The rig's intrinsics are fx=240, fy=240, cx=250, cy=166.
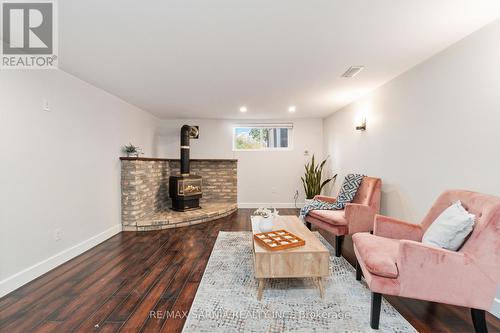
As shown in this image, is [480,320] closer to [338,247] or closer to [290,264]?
[290,264]

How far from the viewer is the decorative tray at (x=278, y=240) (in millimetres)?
2039

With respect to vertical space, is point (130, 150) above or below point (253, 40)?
below

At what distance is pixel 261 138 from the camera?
19.4ft

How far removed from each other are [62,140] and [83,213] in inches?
38.4

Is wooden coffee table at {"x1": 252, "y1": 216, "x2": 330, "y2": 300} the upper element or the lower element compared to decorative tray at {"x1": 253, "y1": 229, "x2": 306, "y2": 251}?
lower

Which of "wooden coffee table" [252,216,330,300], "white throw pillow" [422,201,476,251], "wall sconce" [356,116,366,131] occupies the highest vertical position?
"wall sconce" [356,116,366,131]

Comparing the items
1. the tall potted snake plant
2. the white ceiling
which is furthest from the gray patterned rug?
the tall potted snake plant

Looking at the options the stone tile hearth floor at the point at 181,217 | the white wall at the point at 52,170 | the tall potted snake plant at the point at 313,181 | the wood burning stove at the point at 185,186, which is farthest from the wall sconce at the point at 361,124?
the white wall at the point at 52,170

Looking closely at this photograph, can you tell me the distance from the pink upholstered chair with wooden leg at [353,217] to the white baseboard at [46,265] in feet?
10.1

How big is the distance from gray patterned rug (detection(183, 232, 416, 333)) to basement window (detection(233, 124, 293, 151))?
3648 millimetres

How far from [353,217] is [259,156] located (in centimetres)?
320

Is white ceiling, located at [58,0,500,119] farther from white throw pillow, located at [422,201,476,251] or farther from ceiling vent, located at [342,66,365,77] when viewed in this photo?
white throw pillow, located at [422,201,476,251]

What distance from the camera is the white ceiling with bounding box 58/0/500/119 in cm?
165

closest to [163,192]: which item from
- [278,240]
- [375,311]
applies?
[278,240]
